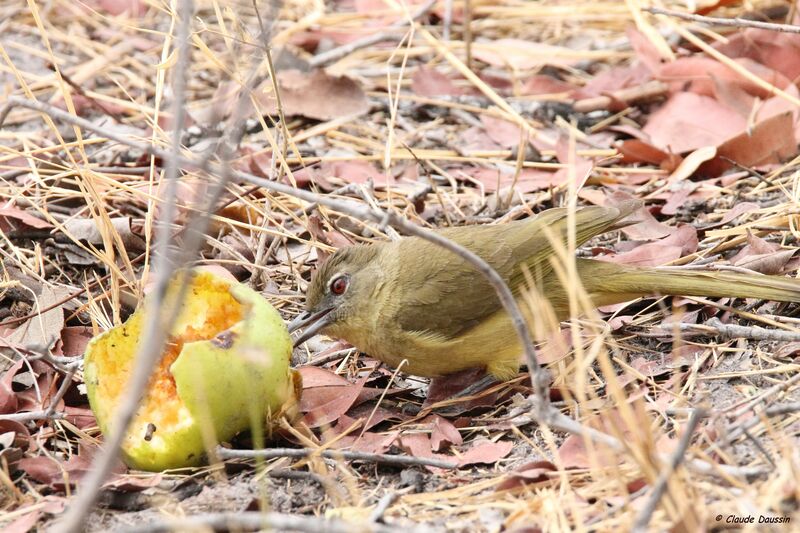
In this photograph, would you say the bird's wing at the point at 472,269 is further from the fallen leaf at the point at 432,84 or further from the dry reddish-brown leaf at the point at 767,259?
the fallen leaf at the point at 432,84

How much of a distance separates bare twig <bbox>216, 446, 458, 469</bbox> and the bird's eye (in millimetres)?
1094

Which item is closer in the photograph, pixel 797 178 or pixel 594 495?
pixel 594 495

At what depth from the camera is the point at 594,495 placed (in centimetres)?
331

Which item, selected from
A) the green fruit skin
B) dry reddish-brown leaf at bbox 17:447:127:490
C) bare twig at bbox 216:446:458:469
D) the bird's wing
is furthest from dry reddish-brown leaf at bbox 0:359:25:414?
the bird's wing

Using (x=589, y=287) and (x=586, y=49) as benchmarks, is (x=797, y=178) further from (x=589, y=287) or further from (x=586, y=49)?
(x=586, y=49)

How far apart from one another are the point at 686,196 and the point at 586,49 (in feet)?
8.37

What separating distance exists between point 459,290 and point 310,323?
73cm

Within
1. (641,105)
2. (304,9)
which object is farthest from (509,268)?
(304,9)

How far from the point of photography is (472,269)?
477 cm

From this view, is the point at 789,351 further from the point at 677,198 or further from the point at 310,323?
the point at 310,323

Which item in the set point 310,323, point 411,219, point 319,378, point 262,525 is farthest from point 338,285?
point 262,525

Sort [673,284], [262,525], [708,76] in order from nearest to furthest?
[262,525]
[673,284]
[708,76]

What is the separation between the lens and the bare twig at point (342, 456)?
378 cm

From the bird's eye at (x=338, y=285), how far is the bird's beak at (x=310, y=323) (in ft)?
0.28
